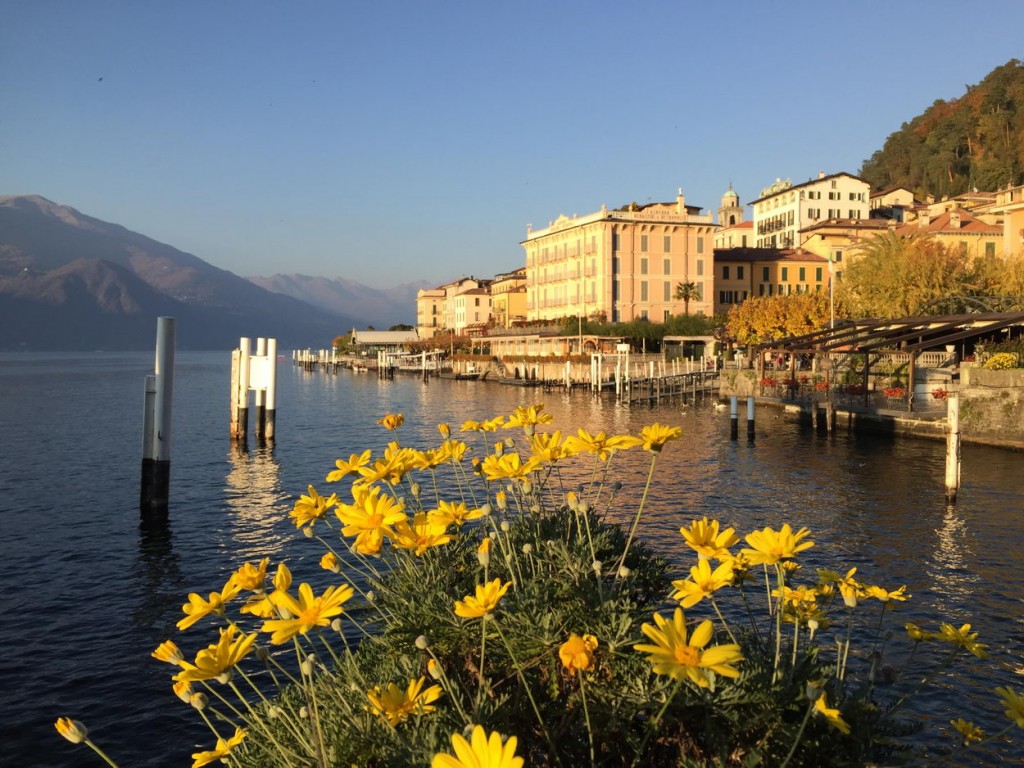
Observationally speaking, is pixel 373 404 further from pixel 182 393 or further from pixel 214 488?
pixel 214 488

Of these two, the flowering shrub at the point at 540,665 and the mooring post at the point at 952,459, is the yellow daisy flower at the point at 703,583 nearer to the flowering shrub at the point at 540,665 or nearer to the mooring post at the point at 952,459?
the flowering shrub at the point at 540,665

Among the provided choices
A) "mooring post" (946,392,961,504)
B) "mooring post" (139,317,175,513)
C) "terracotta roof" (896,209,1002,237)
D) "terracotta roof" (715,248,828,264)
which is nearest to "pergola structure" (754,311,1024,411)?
"mooring post" (946,392,961,504)

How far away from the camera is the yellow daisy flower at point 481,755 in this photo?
2256mm

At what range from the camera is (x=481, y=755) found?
7.57 ft

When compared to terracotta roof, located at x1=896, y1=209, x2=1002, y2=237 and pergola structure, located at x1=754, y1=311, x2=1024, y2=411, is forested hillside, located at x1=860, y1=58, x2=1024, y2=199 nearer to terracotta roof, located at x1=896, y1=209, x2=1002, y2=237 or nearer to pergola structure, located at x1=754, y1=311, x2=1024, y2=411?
terracotta roof, located at x1=896, y1=209, x2=1002, y2=237

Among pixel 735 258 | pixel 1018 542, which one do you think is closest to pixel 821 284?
pixel 735 258

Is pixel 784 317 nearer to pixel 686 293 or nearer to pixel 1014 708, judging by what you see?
pixel 686 293

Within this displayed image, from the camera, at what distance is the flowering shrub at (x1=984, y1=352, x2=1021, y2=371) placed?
28641 mm

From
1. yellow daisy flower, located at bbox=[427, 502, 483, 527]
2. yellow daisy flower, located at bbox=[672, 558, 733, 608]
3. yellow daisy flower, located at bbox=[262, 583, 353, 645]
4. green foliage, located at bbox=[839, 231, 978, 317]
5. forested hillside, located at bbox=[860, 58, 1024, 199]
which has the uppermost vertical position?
forested hillside, located at bbox=[860, 58, 1024, 199]

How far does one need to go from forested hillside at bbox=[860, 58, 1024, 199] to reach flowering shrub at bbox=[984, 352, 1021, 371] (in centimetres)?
6528

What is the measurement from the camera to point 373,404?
2392 inches

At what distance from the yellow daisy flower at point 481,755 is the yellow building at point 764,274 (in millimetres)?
86363

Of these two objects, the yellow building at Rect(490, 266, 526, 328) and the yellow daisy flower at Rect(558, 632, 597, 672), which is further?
the yellow building at Rect(490, 266, 526, 328)

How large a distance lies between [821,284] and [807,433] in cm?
5238
